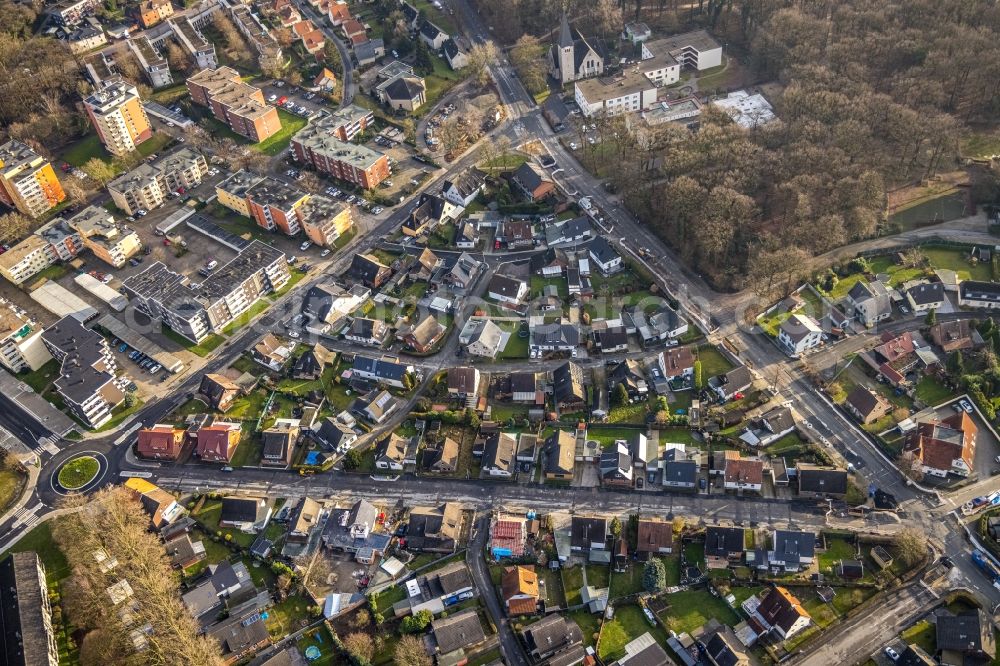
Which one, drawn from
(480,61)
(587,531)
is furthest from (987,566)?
(480,61)

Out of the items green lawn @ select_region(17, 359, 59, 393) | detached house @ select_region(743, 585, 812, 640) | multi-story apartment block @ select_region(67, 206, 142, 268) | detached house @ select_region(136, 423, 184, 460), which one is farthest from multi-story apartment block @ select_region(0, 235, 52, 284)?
detached house @ select_region(743, 585, 812, 640)

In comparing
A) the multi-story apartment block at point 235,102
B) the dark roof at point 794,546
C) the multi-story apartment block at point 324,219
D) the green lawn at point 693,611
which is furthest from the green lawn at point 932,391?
the multi-story apartment block at point 235,102

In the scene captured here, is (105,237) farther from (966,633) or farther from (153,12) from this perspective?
(966,633)

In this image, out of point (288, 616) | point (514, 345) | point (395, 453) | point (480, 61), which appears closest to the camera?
point (288, 616)

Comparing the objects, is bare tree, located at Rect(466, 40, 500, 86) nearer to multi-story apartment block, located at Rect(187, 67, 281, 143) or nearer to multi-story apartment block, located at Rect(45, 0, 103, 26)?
multi-story apartment block, located at Rect(187, 67, 281, 143)

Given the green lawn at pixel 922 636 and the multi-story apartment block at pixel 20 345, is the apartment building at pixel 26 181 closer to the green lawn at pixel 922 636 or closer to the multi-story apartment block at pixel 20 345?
the multi-story apartment block at pixel 20 345
